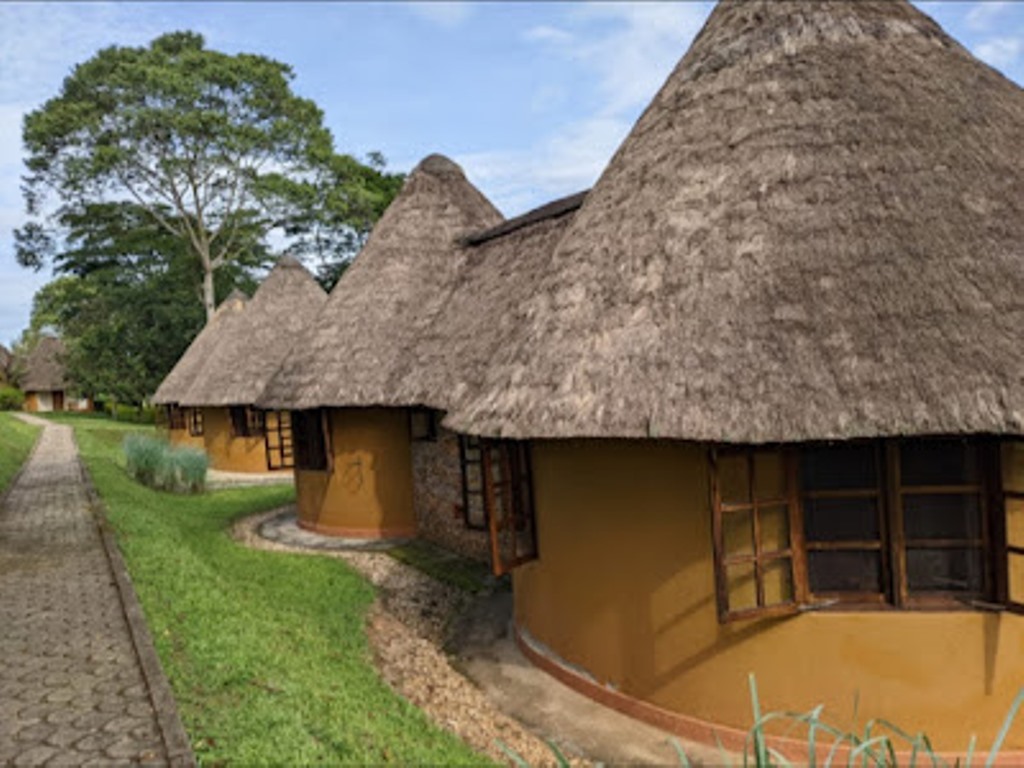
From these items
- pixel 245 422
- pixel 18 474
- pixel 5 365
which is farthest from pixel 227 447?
pixel 5 365

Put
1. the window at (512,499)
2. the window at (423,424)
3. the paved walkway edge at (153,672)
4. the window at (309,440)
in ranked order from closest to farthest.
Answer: the paved walkway edge at (153,672), the window at (512,499), the window at (423,424), the window at (309,440)

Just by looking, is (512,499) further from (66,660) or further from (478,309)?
(66,660)

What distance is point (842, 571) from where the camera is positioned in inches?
226

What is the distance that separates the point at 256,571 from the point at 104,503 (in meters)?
4.81

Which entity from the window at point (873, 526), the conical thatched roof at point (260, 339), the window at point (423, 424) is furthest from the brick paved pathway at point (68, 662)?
the conical thatched roof at point (260, 339)

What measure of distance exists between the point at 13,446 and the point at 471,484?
18597mm

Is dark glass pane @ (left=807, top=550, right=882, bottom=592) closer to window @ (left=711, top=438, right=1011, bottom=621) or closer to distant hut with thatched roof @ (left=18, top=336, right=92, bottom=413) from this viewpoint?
window @ (left=711, top=438, right=1011, bottom=621)

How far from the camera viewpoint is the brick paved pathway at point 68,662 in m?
4.54

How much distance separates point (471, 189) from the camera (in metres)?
14.2

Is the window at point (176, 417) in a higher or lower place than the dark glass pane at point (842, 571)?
higher

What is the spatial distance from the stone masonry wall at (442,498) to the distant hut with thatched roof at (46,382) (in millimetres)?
45193

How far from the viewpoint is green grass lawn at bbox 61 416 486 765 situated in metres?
4.56

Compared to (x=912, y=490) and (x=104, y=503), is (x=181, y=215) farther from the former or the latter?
(x=912, y=490)

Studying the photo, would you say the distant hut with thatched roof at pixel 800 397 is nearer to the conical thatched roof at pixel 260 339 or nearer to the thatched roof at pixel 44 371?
the conical thatched roof at pixel 260 339
